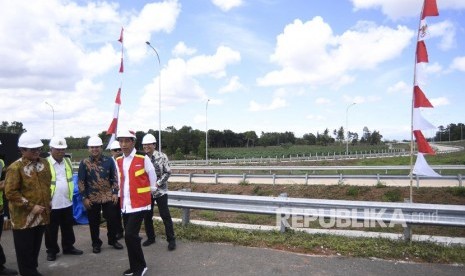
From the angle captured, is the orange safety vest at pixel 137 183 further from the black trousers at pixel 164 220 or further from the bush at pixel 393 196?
the bush at pixel 393 196

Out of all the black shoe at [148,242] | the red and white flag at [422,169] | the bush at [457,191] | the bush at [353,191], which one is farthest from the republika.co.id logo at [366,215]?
the bush at [457,191]

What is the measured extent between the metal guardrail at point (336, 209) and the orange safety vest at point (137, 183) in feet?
7.25

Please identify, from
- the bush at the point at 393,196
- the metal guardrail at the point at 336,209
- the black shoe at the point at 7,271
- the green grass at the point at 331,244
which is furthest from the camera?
the bush at the point at 393,196

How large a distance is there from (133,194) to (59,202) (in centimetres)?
176

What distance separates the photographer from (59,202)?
620cm

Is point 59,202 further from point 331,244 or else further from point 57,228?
point 331,244

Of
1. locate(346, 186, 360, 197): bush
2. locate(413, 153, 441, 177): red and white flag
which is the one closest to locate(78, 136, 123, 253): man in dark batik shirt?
locate(413, 153, 441, 177): red and white flag

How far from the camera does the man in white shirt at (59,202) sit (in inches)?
239

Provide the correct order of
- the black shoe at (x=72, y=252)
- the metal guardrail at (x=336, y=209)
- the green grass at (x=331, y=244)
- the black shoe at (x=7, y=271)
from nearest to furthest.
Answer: the black shoe at (x=7, y=271)
the green grass at (x=331, y=244)
the metal guardrail at (x=336, y=209)
the black shoe at (x=72, y=252)

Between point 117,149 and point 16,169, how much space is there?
2602 millimetres

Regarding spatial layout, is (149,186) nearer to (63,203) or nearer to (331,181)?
(63,203)

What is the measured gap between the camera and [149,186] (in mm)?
5367

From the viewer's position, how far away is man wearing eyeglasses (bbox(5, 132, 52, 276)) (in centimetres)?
502

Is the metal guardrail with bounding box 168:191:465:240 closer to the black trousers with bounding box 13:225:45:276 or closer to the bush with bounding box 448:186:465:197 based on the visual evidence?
the black trousers with bounding box 13:225:45:276
